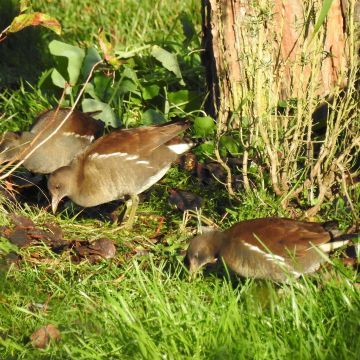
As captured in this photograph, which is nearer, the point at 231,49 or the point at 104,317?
the point at 104,317

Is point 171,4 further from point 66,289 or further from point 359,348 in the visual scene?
point 359,348

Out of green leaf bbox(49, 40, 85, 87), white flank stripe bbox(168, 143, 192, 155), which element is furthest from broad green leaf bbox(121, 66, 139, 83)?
white flank stripe bbox(168, 143, 192, 155)

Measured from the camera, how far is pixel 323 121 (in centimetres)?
786

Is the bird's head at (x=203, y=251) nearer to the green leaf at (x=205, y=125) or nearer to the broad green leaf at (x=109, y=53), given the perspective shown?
the green leaf at (x=205, y=125)

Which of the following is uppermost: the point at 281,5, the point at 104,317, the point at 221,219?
the point at 281,5

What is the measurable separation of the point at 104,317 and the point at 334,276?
1285mm

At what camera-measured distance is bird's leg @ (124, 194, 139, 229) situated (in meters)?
7.45

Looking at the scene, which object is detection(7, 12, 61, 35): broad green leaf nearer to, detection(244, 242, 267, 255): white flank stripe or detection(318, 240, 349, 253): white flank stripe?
detection(244, 242, 267, 255): white flank stripe

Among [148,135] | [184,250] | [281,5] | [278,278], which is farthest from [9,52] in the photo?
[278,278]

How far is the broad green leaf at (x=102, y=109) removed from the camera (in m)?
8.66

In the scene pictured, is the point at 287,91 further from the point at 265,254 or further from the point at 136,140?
the point at 265,254

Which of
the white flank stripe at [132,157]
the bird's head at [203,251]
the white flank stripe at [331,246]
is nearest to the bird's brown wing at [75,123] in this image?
the white flank stripe at [132,157]

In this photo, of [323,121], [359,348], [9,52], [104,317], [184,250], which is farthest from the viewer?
[9,52]

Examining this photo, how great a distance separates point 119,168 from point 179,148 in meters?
0.50
